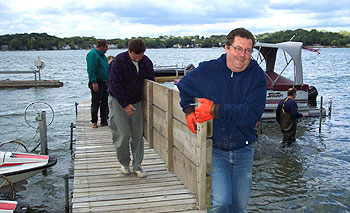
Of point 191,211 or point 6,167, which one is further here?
point 6,167

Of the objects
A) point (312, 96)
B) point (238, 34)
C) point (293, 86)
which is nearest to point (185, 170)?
point (238, 34)

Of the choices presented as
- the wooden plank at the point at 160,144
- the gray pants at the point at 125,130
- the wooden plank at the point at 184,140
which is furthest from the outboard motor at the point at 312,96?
the gray pants at the point at 125,130

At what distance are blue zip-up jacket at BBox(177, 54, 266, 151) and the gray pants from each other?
2.38 m

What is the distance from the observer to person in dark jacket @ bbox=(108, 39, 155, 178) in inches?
209

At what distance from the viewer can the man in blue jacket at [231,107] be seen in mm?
3150

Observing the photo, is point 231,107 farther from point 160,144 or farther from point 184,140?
point 160,144

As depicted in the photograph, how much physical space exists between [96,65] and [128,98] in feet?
12.0

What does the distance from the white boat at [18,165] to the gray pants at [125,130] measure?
2.44 metres

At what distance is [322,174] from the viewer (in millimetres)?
10672

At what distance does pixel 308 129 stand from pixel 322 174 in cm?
622

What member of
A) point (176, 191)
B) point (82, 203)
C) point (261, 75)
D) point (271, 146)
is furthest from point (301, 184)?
point (261, 75)

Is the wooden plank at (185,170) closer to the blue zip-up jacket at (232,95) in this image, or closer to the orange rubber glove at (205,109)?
the blue zip-up jacket at (232,95)

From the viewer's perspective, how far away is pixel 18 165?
7188mm

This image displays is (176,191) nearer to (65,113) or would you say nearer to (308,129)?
(308,129)
